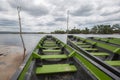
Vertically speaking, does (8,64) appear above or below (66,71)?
below

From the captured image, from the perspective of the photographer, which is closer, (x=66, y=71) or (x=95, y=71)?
(x=95, y=71)

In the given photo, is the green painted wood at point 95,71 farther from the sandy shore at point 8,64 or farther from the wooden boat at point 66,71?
the sandy shore at point 8,64

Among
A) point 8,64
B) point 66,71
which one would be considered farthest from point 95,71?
point 8,64

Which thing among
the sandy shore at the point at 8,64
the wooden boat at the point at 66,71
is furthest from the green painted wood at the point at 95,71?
the sandy shore at the point at 8,64

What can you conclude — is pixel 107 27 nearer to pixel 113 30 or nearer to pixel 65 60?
pixel 113 30

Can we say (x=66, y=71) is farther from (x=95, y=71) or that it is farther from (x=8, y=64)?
(x=8, y=64)

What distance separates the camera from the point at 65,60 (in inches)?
167

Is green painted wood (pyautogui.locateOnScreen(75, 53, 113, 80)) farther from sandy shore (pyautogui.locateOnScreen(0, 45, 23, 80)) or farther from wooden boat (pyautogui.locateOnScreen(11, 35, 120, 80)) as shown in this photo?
sandy shore (pyautogui.locateOnScreen(0, 45, 23, 80))

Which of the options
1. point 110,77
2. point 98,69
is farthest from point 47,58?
point 110,77

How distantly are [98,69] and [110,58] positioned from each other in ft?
8.50

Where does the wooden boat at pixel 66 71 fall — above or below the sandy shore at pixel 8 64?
above

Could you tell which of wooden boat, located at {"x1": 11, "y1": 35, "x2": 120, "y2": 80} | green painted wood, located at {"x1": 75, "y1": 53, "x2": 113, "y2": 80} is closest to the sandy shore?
wooden boat, located at {"x1": 11, "y1": 35, "x2": 120, "y2": 80}

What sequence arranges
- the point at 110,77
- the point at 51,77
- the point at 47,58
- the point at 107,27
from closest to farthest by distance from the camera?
the point at 110,77, the point at 51,77, the point at 47,58, the point at 107,27

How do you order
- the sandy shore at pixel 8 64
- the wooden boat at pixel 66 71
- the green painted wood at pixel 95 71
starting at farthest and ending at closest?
the sandy shore at pixel 8 64 < the wooden boat at pixel 66 71 < the green painted wood at pixel 95 71
